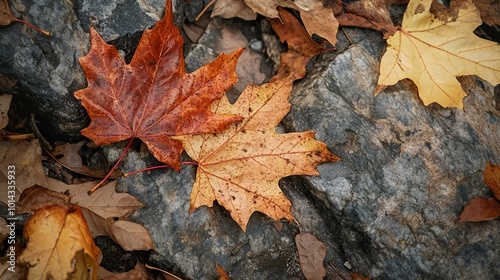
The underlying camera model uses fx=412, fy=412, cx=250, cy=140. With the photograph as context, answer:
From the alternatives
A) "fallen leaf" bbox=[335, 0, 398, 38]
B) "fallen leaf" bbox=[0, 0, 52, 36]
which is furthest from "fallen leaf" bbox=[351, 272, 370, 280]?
"fallen leaf" bbox=[0, 0, 52, 36]

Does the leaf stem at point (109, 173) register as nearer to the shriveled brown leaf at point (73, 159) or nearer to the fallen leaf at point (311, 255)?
the shriveled brown leaf at point (73, 159)

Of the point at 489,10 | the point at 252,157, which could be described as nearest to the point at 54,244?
the point at 252,157

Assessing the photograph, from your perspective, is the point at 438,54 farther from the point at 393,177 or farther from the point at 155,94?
the point at 155,94

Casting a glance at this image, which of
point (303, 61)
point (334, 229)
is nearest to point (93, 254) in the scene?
point (334, 229)

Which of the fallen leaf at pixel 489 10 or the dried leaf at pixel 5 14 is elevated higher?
the dried leaf at pixel 5 14

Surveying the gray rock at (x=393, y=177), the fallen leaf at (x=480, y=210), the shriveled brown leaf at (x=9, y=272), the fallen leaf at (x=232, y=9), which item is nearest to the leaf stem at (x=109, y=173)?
the shriveled brown leaf at (x=9, y=272)

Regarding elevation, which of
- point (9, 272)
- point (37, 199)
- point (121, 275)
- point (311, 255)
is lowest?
point (311, 255)

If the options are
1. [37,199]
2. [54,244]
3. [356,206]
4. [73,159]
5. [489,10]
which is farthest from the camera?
[489,10]
